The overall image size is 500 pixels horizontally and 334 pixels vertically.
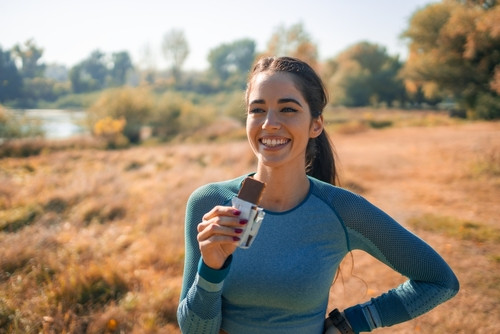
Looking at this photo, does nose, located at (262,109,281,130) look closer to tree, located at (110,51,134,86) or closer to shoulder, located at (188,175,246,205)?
shoulder, located at (188,175,246,205)

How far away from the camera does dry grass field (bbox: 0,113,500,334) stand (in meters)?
3.59

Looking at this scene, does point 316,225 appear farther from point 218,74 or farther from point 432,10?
point 218,74

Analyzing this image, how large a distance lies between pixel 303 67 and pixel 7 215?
21.9 ft

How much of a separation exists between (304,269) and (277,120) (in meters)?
0.66

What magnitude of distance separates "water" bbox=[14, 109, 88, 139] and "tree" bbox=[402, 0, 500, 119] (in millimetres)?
24433

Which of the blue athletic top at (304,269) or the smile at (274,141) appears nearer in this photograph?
the blue athletic top at (304,269)

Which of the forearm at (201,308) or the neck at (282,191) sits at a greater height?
the neck at (282,191)

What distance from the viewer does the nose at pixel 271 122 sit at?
1673 mm

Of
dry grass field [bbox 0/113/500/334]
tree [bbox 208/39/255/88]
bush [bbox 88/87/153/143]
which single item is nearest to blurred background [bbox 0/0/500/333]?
dry grass field [bbox 0/113/500/334]

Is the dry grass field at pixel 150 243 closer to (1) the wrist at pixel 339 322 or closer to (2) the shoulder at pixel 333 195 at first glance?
(1) the wrist at pixel 339 322

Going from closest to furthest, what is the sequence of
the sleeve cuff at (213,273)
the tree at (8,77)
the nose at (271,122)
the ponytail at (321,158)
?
the sleeve cuff at (213,273), the nose at (271,122), the ponytail at (321,158), the tree at (8,77)

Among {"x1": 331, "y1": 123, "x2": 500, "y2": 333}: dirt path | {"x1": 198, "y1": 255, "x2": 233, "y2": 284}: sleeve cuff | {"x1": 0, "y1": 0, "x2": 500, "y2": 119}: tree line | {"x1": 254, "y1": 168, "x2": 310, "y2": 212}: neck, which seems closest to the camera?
{"x1": 198, "y1": 255, "x2": 233, "y2": 284}: sleeve cuff

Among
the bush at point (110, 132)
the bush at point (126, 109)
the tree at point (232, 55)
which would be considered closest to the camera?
the bush at point (110, 132)

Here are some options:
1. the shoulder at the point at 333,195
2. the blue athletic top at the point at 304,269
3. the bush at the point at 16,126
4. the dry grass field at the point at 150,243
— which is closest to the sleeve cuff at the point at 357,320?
the blue athletic top at the point at 304,269
